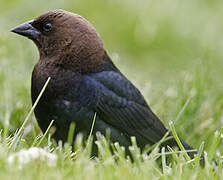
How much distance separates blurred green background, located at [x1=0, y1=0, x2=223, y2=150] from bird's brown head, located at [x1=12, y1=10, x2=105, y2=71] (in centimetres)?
47

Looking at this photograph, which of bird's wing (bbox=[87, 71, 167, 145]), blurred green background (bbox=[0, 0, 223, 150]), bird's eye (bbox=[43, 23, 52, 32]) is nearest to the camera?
bird's wing (bbox=[87, 71, 167, 145])

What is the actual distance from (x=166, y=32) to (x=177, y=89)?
2003mm

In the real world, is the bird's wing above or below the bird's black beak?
below

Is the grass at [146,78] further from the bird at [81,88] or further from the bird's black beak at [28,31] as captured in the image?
the bird's black beak at [28,31]

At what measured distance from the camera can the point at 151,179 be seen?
277cm

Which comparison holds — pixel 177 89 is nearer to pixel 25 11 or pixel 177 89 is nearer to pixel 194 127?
pixel 194 127

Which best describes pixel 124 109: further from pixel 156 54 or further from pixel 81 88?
pixel 156 54

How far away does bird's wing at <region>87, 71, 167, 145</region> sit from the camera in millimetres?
3786

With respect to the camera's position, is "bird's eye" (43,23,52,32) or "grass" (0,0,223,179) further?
"bird's eye" (43,23,52,32)

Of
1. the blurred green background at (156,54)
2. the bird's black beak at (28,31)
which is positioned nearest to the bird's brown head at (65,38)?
the bird's black beak at (28,31)

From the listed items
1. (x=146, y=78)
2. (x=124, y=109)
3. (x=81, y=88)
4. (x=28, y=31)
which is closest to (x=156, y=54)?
(x=146, y=78)

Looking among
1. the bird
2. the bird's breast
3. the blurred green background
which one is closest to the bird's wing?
the bird

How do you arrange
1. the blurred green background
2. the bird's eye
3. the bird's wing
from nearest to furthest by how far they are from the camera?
1. the bird's wing
2. the bird's eye
3. the blurred green background

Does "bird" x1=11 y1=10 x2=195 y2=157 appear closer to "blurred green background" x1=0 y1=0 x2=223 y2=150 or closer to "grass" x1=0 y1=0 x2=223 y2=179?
"grass" x1=0 y1=0 x2=223 y2=179
